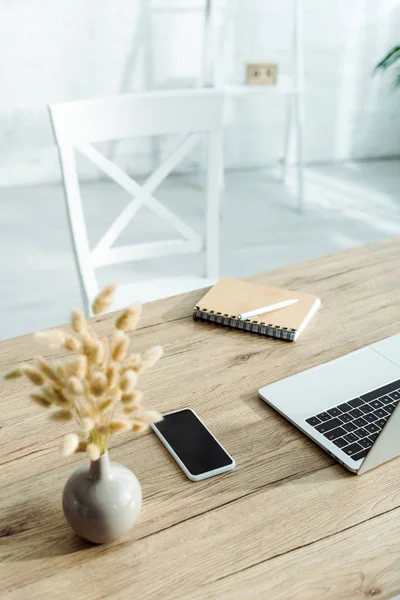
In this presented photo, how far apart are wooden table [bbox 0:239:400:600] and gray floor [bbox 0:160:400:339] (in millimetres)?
1578

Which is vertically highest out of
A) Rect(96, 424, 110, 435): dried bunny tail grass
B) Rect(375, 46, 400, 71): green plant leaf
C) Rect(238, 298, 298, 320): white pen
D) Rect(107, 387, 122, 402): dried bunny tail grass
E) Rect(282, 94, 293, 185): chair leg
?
Rect(375, 46, 400, 71): green plant leaf

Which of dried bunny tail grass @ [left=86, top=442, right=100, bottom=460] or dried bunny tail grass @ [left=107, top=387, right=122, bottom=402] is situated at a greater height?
dried bunny tail grass @ [left=107, top=387, right=122, bottom=402]

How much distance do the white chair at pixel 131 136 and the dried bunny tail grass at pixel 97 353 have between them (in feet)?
3.23

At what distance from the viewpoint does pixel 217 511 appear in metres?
0.80

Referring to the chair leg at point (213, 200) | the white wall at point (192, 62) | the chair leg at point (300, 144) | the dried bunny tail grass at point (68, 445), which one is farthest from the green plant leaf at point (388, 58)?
the dried bunny tail grass at point (68, 445)

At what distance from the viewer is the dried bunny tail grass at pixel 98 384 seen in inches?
24.9

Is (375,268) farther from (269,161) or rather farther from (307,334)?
(269,161)

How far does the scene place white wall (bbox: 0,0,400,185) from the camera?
3645 millimetres

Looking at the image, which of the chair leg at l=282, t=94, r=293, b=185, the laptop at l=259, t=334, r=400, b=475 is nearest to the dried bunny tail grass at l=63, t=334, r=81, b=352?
the laptop at l=259, t=334, r=400, b=475

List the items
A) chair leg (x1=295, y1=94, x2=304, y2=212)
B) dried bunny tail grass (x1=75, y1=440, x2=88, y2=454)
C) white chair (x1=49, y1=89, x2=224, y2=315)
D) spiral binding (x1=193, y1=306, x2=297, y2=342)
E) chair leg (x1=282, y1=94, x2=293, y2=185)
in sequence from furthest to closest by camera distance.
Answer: chair leg (x1=282, y1=94, x2=293, y2=185), chair leg (x1=295, y1=94, x2=304, y2=212), white chair (x1=49, y1=89, x2=224, y2=315), spiral binding (x1=193, y1=306, x2=297, y2=342), dried bunny tail grass (x1=75, y1=440, x2=88, y2=454)

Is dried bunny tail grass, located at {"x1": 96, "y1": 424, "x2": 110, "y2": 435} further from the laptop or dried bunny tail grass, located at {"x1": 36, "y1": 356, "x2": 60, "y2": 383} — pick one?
the laptop

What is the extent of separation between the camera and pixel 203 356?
3.67 ft

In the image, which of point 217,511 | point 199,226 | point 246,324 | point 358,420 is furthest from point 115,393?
point 199,226

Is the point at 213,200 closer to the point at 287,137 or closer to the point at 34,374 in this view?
the point at 34,374
